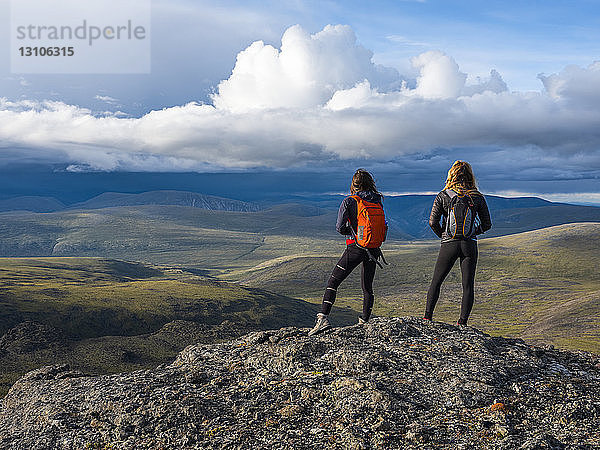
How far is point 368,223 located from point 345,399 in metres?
5.86

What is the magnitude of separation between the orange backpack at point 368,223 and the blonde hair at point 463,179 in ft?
8.55

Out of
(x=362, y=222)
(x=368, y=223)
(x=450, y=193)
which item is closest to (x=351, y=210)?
(x=362, y=222)

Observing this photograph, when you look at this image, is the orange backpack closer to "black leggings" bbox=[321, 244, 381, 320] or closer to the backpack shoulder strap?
"black leggings" bbox=[321, 244, 381, 320]

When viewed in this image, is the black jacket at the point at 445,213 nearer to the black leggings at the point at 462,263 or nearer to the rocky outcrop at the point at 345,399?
the black leggings at the point at 462,263

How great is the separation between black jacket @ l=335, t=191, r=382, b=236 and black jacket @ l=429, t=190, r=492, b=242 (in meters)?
1.96

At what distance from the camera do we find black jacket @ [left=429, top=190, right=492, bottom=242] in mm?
15859

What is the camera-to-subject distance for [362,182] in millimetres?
16516

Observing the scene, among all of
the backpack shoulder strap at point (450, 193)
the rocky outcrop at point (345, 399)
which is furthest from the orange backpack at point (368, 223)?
the rocky outcrop at point (345, 399)

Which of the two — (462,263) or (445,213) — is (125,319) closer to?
(462,263)

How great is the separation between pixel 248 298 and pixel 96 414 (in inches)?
7056

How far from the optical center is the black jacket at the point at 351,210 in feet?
53.5

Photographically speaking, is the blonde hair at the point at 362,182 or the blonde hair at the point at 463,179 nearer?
the blonde hair at the point at 463,179

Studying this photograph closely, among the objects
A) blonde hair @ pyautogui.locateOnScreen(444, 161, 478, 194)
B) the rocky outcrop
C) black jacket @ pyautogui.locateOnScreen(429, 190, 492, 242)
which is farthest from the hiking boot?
blonde hair @ pyautogui.locateOnScreen(444, 161, 478, 194)

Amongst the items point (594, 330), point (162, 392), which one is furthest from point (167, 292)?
point (162, 392)
